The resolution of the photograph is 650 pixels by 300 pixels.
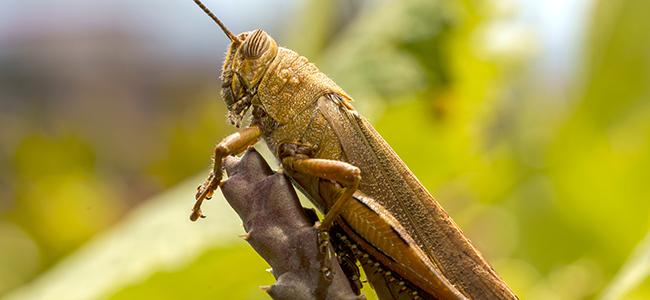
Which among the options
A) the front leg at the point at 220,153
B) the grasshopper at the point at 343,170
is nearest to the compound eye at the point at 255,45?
the grasshopper at the point at 343,170

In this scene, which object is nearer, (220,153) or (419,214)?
(220,153)

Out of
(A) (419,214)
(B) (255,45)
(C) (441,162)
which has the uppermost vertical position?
(C) (441,162)

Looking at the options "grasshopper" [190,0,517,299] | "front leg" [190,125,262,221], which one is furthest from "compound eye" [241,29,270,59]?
"front leg" [190,125,262,221]

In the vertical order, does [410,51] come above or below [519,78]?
below

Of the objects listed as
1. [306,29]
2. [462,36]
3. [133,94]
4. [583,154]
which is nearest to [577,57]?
[583,154]

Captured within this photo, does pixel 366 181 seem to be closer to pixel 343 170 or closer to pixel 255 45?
pixel 343 170

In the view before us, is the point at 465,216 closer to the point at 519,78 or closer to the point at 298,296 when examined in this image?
the point at 519,78

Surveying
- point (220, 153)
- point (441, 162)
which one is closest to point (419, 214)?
point (220, 153)

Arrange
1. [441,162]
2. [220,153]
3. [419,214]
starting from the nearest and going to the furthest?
[220,153] → [419,214] → [441,162]
